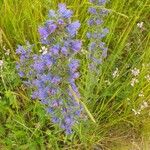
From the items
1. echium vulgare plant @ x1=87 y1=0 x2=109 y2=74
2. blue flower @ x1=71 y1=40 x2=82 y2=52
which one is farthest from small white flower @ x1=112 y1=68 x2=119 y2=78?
blue flower @ x1=71 y1=40 x2=82 y2=52

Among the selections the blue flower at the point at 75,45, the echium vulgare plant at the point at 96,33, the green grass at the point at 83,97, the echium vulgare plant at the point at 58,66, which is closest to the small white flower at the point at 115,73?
the green grass at the point at 83,97

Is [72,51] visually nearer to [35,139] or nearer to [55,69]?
[55,69]

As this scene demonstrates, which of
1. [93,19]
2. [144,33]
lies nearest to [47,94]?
[93,19]

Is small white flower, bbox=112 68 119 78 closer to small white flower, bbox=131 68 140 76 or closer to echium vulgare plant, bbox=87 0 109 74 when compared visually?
small white flower, bbox=131 68 140 76

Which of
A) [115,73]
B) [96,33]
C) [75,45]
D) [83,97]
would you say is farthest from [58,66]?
[115,73]

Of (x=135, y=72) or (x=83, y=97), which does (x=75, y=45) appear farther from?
(x=135, y=72)

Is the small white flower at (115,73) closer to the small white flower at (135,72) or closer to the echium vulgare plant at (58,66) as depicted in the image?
the small white flower at (135,72)

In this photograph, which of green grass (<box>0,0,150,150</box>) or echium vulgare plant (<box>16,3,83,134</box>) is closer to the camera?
echium vulgare plant (<box>16,3,83,134</box>)

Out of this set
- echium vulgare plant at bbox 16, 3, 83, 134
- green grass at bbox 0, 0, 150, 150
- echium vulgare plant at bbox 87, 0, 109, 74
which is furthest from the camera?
green grass at bbox 0, 0, 150, 150
